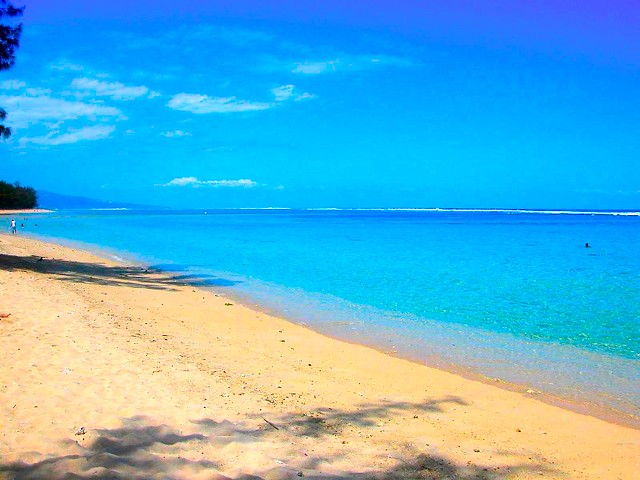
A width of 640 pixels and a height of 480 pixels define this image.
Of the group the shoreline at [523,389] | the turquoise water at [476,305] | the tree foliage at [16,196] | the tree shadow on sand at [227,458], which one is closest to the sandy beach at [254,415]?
the tree shadow on sand at [227,458]

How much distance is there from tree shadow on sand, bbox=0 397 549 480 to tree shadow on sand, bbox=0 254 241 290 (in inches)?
483

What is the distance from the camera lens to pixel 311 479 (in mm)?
4289

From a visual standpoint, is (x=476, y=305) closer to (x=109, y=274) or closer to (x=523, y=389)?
(x=523, y=389)

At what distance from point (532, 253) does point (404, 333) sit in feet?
83.7

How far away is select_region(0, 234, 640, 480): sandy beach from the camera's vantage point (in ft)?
14.9

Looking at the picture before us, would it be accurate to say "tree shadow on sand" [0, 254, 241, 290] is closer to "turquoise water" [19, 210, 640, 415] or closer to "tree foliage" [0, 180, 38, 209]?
"turquoise water" [19, 210, 640, 415]

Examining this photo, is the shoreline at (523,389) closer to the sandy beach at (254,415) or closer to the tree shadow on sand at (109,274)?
the sandy beach at (254,415)

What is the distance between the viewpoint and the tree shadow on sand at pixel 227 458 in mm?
4184

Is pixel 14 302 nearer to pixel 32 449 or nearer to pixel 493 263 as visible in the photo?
pixel 32 449

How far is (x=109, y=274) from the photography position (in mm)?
19266

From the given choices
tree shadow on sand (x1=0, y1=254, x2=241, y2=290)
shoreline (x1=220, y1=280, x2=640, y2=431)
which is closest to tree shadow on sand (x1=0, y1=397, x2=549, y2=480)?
shoreline (x1=220, y1=280, x2=640, y2=431)

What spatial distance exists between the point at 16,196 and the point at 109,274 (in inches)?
5015

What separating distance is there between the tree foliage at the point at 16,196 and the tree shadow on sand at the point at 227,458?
439 feet

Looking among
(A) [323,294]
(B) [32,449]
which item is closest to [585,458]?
(B) [32,449]
